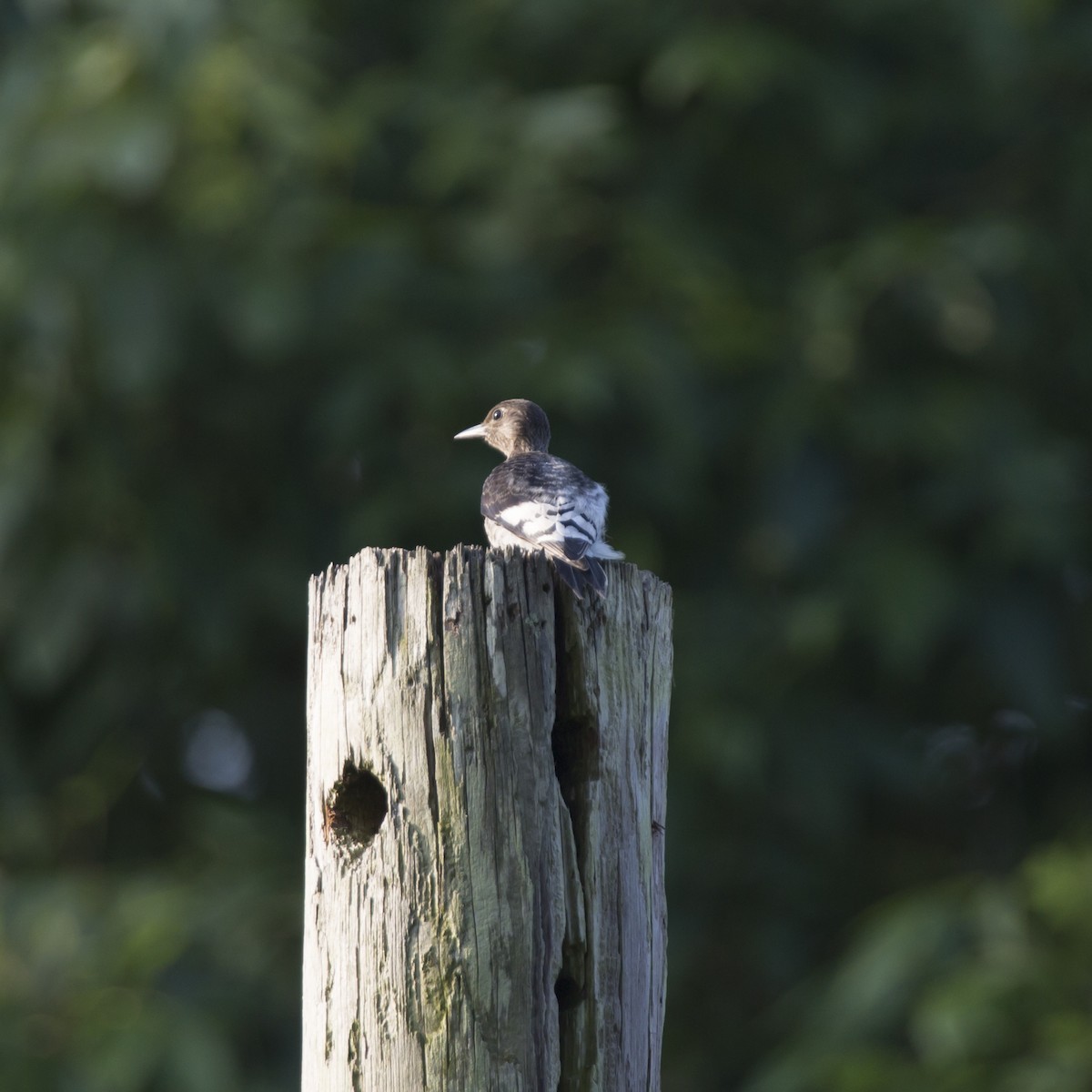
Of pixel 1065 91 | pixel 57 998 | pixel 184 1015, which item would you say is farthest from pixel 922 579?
pixel 57 998

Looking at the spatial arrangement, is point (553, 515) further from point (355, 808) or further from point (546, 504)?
point (355, 808)

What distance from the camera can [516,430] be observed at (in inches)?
244

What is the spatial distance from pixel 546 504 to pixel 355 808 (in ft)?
4.67

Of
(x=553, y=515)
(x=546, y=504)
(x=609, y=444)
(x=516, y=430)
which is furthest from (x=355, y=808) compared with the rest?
(x=609, y=444)

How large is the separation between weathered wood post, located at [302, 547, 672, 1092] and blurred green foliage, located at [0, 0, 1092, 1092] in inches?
143

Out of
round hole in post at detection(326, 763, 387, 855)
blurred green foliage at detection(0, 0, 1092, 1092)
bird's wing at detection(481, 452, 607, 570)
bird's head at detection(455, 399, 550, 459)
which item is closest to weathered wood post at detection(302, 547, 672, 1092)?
round hole in post at detection(326, 763, 387, 855)

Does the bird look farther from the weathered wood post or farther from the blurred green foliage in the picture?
the blurred green foliage

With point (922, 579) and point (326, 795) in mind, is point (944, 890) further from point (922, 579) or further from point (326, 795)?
point (326, 795)

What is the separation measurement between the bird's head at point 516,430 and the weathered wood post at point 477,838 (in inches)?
118

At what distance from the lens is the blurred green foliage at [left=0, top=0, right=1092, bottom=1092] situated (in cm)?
714

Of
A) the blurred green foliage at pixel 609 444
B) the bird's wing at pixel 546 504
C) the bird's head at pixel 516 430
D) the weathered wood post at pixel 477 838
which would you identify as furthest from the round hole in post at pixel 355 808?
the blurred green foliage at pixel 609 444

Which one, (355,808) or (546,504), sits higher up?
(546,504)

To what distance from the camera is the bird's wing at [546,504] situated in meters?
3.88

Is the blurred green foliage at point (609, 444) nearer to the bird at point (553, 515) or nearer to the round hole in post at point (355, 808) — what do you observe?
the bird at point (553, 515)
